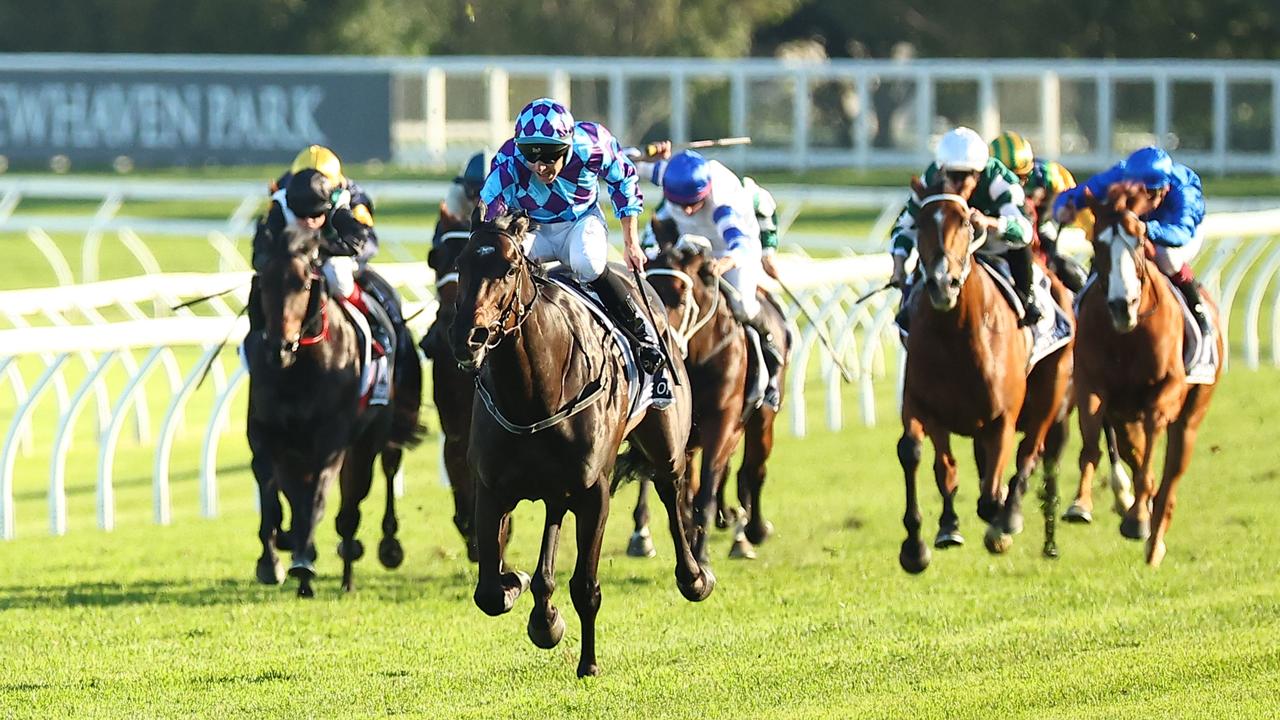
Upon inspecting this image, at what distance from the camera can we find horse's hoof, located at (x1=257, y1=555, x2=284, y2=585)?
8078 millimetres

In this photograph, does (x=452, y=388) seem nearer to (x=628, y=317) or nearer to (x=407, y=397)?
(x=407, y=397)

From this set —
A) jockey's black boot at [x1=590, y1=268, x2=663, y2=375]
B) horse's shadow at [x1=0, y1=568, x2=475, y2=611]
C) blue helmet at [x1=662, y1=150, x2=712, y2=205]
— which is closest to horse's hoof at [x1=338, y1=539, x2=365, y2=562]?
horse's shadow at [x1=0, y1=568, x2=475, y2=611]

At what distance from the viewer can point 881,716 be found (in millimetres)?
6137

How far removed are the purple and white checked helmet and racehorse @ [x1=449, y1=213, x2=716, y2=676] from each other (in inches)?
20.4

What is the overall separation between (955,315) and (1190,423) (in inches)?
50.2

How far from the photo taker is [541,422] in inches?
249

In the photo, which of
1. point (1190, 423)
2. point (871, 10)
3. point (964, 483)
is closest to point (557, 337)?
point (1190, 423)

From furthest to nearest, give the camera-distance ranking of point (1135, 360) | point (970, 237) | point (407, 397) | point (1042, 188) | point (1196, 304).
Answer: point (1042, 188) → point (407, 397) → point (1196, 304) → point (1135, 360) → point (970, 237)

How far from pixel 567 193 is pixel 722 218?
2.09 metres

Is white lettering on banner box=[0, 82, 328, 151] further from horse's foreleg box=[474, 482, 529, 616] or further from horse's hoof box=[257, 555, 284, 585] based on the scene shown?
horse's foreleg box=[474, 482, 529, 616]

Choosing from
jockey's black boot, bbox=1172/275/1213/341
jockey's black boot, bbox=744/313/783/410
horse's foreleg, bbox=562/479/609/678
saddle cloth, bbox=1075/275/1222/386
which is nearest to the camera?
horse's foreleg, bbox=562/479/609/678

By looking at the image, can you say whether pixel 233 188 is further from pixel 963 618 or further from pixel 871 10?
pixel 871 10

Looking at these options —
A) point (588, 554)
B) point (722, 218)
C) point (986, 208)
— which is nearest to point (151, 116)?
point (722, 218)

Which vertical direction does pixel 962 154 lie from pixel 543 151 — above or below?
below
